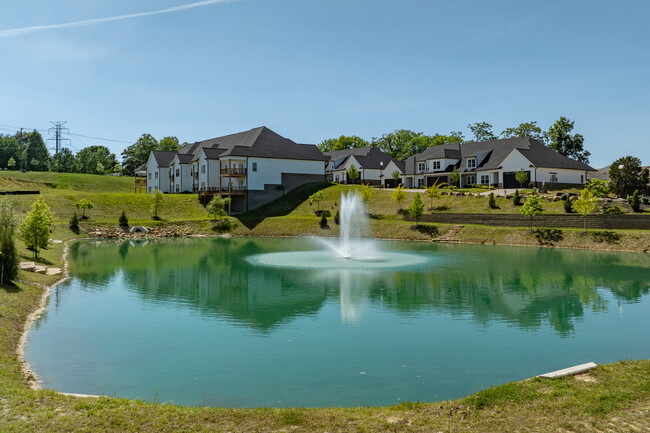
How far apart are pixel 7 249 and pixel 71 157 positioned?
109 meters

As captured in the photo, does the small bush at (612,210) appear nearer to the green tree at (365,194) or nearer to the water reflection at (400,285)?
the water reflection at (400,285)

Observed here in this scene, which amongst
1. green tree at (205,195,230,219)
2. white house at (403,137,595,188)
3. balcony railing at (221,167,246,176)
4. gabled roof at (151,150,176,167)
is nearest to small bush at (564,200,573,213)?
white house at (403,137,595,188)

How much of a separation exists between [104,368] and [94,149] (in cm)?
13229

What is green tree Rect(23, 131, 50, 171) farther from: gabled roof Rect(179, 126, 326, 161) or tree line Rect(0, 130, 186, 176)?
gabled roof Rect(179, 126, 326, 161)

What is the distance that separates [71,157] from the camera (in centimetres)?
11400

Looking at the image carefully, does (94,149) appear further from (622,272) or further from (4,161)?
(622,272)

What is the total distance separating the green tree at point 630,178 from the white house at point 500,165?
6.83 meters

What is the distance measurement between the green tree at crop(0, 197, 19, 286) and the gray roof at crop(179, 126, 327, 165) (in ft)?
147

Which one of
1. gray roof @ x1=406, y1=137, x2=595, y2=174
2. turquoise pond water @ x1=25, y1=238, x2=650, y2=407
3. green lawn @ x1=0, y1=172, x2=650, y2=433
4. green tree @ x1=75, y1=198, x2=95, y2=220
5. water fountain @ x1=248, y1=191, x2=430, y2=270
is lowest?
turquoise pond water @ x1=25, y1=238, x2=650, y2=407

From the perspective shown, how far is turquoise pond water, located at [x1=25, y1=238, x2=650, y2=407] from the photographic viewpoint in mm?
9812

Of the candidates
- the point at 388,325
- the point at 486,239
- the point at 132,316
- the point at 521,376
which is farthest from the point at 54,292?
the point at 486,239

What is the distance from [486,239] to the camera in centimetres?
4275

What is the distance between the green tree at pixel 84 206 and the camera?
5300 centimetres

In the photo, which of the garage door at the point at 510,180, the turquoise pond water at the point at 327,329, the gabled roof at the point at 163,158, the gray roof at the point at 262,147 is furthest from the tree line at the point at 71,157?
the turquoise pond water at the point at 327,329
